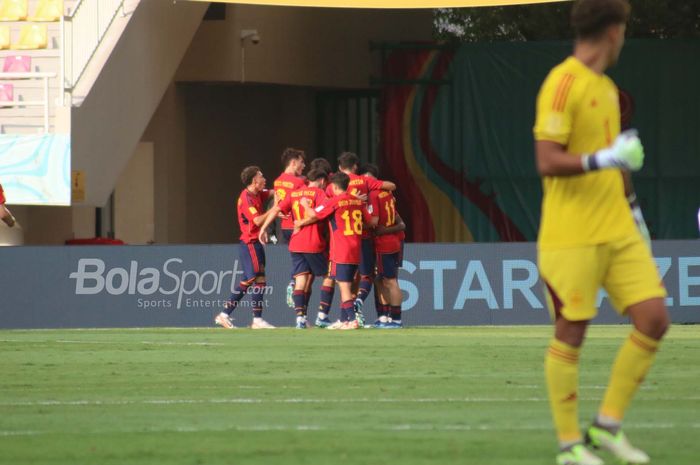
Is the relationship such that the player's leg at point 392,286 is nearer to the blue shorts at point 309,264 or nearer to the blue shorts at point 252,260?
the blue shorts at point 309,264

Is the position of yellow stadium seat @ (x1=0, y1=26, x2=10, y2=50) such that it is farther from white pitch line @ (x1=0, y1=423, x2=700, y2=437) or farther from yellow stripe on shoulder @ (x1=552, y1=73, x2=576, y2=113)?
yellow stripe on shoulder @ (x1=552, y1=73, x2=576, y2=113)

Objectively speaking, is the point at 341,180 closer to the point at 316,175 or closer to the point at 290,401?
the point at 316,175

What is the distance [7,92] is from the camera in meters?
27.2

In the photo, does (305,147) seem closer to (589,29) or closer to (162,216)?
(162,216)

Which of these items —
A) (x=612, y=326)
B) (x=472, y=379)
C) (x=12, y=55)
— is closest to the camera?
(x=472, y=379)

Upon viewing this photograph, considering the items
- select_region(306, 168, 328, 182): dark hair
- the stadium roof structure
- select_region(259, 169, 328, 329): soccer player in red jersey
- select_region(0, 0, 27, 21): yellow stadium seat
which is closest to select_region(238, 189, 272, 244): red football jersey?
select_region(259, 169, 328, 329): soccer player in red jersey

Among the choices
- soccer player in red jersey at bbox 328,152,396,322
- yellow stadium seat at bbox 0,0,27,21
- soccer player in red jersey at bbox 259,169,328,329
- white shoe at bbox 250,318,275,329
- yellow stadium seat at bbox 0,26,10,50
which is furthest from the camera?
yellow stadium seat at bbox 0,0,27,21

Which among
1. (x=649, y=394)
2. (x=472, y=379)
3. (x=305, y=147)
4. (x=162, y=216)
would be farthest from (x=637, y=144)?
(x=305, y=147)

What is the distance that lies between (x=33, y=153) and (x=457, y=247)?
736cm

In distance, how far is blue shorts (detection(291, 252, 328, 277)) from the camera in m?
21.2

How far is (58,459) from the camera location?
7727 mm

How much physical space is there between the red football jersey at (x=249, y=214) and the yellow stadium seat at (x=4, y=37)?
8.31 m

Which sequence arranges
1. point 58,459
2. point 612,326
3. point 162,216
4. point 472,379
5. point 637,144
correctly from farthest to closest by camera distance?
point 162,216
point 612,326
point 472,379
point 58,459
point 637,144

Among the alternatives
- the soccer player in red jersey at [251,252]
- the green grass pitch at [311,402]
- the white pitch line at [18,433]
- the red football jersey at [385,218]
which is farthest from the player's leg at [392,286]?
the white pitch line at [18,433]
